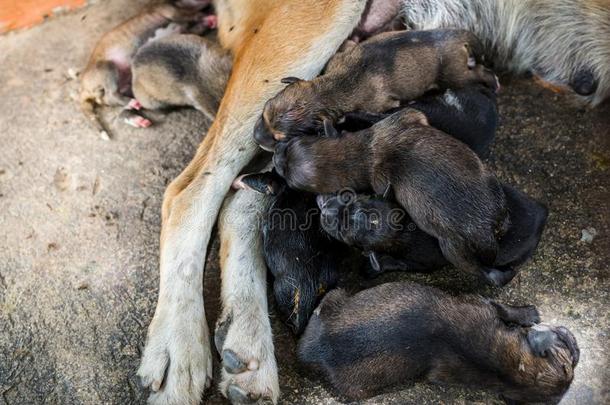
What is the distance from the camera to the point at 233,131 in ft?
8.94

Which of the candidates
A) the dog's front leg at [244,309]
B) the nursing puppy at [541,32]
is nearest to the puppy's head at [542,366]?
the dog's front leg at [244,309]

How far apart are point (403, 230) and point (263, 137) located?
2.13 ft

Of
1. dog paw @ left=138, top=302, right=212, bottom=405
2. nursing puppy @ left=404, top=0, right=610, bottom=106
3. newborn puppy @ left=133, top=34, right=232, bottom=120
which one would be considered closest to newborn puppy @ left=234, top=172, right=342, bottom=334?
dog paw @ left=138, top=302, right=212, bottom=405

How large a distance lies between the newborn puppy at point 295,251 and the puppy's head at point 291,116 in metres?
0.15

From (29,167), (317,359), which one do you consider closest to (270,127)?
(317,359)

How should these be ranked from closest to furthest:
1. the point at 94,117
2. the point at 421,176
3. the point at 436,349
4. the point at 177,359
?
the point at 436,349 < the point at 421,176 < the point at 177,359 < the point at 94,117

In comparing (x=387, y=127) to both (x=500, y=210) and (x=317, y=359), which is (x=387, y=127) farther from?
(x=317, y=359)

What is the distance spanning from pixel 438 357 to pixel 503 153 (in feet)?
3.56

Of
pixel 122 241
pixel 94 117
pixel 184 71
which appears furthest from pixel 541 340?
pixel 94 117

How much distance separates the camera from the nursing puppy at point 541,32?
2889 mm

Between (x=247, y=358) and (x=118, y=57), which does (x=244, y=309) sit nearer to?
(x=247, y=358)

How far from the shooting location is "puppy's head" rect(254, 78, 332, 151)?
2.56m

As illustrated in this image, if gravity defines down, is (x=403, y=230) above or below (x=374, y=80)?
below

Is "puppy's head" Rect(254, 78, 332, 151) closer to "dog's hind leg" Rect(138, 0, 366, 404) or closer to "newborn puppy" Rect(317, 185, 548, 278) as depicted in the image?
"dog's hind leg" Rect(138, 0, 366, 404)
